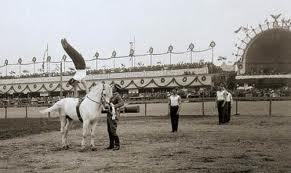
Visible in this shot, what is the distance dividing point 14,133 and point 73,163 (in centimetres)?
1015

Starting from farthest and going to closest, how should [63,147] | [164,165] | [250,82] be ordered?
[250,82], [63,147], [164,165]

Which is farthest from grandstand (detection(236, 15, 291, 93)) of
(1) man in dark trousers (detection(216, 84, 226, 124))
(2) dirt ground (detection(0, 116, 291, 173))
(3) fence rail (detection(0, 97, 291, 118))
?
(2) dirt ground (detection(0, 116, 291, 173))

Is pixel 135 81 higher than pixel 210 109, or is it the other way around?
pixel 135 81

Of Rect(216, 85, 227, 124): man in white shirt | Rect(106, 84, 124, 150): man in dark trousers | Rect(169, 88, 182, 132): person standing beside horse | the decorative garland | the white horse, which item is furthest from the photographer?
the decorative garland

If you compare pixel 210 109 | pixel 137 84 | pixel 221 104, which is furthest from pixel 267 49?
pixel 221 104

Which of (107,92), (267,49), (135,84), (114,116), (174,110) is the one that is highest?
(267,49)

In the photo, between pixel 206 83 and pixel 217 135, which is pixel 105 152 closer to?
pixel 217 135

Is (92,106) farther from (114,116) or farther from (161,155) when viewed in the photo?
(161,155)

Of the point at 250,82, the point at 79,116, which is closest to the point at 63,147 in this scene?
the point at 79,116

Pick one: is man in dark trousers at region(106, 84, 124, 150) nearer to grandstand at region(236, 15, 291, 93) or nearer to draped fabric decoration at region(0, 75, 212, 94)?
draped fabric decoration at region(0, 75, 212, 94)

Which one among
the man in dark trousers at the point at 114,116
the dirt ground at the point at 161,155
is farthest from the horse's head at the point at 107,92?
the dirt ground at the point at 161,155

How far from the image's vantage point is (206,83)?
73938 millimetres

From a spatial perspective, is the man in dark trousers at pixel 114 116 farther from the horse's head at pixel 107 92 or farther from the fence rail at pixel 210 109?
the fence rail at pixel 210 109

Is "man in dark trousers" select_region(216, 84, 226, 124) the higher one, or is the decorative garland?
the decorative garland
